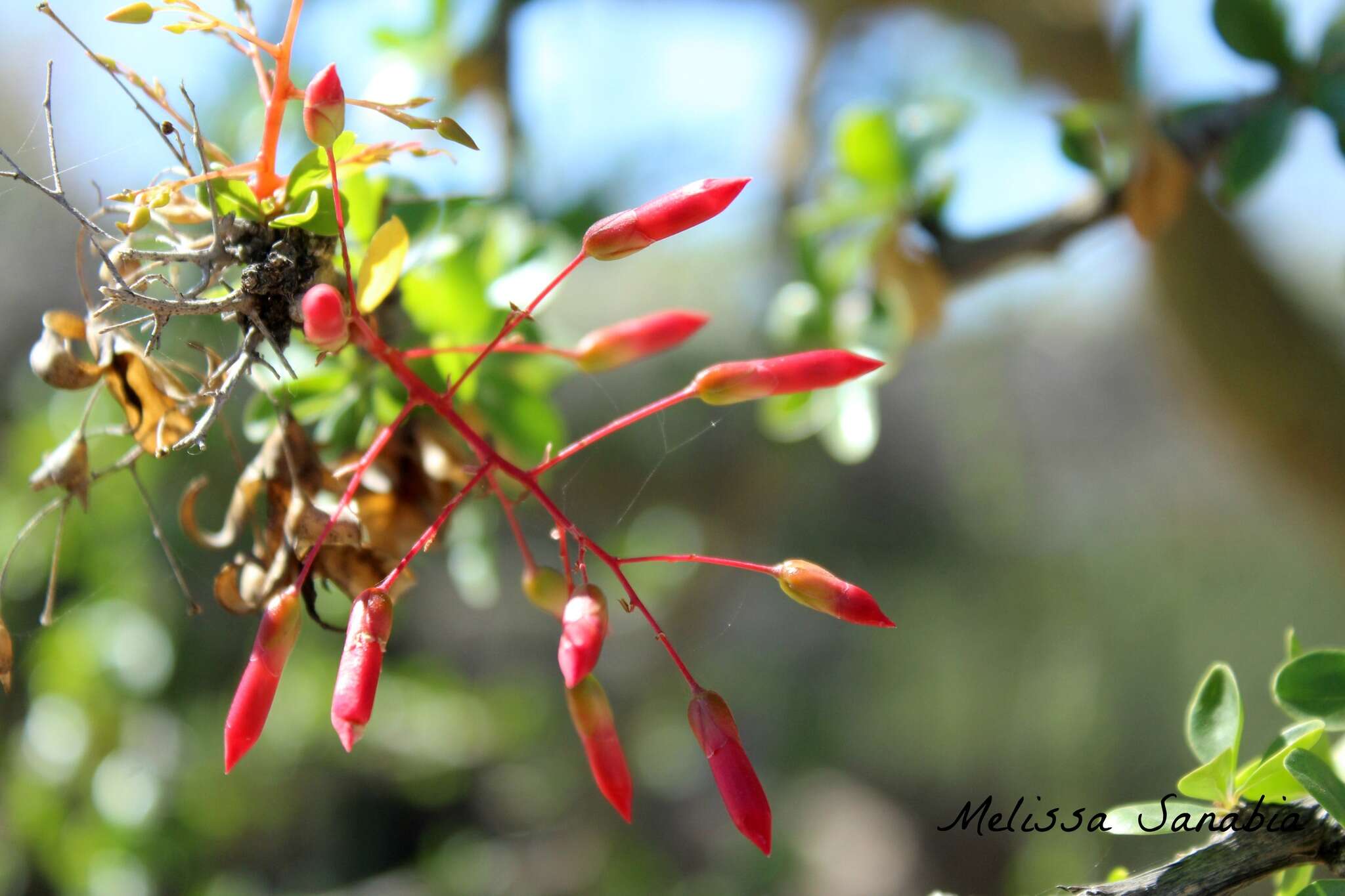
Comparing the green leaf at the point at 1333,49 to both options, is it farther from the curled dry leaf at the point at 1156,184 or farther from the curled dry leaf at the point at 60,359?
the curled dry leaf at the point at 60,359

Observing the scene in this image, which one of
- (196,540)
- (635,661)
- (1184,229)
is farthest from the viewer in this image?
(635,661)

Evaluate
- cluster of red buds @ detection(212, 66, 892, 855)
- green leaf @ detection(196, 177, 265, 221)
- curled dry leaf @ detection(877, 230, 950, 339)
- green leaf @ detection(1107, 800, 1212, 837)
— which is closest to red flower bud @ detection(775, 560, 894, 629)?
cluster of red buds @ detection(212, 66, 892, 855)

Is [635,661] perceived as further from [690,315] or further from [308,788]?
[690,315]

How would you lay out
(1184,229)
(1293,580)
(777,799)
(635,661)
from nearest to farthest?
(1184,229)
(635,661)
(777,799)
(1293,580)

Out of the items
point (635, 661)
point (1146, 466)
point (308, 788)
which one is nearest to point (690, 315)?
point (308, 788)

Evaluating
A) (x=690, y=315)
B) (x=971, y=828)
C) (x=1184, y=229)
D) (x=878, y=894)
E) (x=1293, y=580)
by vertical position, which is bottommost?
(x=971, y=828)

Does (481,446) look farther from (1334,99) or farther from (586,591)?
(1334,99)

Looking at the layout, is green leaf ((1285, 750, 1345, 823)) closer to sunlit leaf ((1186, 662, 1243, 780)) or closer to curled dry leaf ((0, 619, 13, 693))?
sunlit leaf ((1186, 662, 1243, 780))
